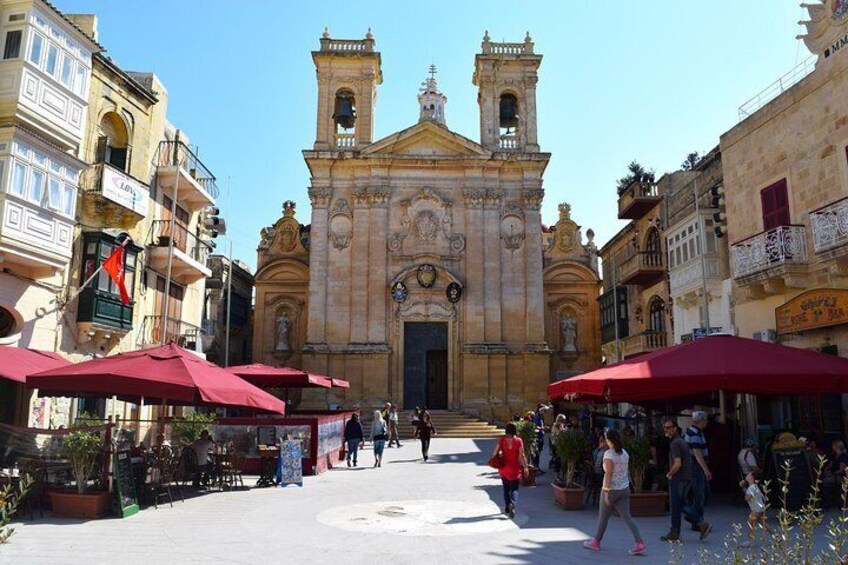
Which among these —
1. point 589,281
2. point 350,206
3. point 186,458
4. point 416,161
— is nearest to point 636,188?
point 589,281

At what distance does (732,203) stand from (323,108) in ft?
80.7

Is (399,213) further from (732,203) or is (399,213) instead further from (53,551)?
(53,551)

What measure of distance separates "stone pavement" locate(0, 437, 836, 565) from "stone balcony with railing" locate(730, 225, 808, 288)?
265 inches

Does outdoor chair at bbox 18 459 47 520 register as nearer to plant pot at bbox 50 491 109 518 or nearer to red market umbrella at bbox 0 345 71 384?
plant pot at bbox 50 491 109 518

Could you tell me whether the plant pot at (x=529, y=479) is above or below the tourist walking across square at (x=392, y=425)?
below

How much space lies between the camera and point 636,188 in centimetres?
3011

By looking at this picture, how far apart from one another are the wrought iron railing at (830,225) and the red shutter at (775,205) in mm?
1509

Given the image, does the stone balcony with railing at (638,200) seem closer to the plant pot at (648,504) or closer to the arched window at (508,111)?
the arched window at (508,111)

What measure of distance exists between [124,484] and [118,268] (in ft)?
31.5

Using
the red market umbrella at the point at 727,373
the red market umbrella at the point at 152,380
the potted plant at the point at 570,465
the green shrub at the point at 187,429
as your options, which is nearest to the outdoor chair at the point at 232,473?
the green shrub at the point at 187,429

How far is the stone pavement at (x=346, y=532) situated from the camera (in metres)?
8.77

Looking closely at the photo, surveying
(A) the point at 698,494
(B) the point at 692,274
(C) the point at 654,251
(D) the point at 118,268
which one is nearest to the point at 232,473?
(D) the point at 118,268

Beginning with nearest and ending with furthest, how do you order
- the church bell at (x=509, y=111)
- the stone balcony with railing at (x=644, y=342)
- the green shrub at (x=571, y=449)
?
the green shrub at (x=571, y=449)
the stone balcony with railing at (x=644, y=342)
the church bell at (x=509, y=111)

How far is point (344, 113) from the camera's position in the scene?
38.3 meters
